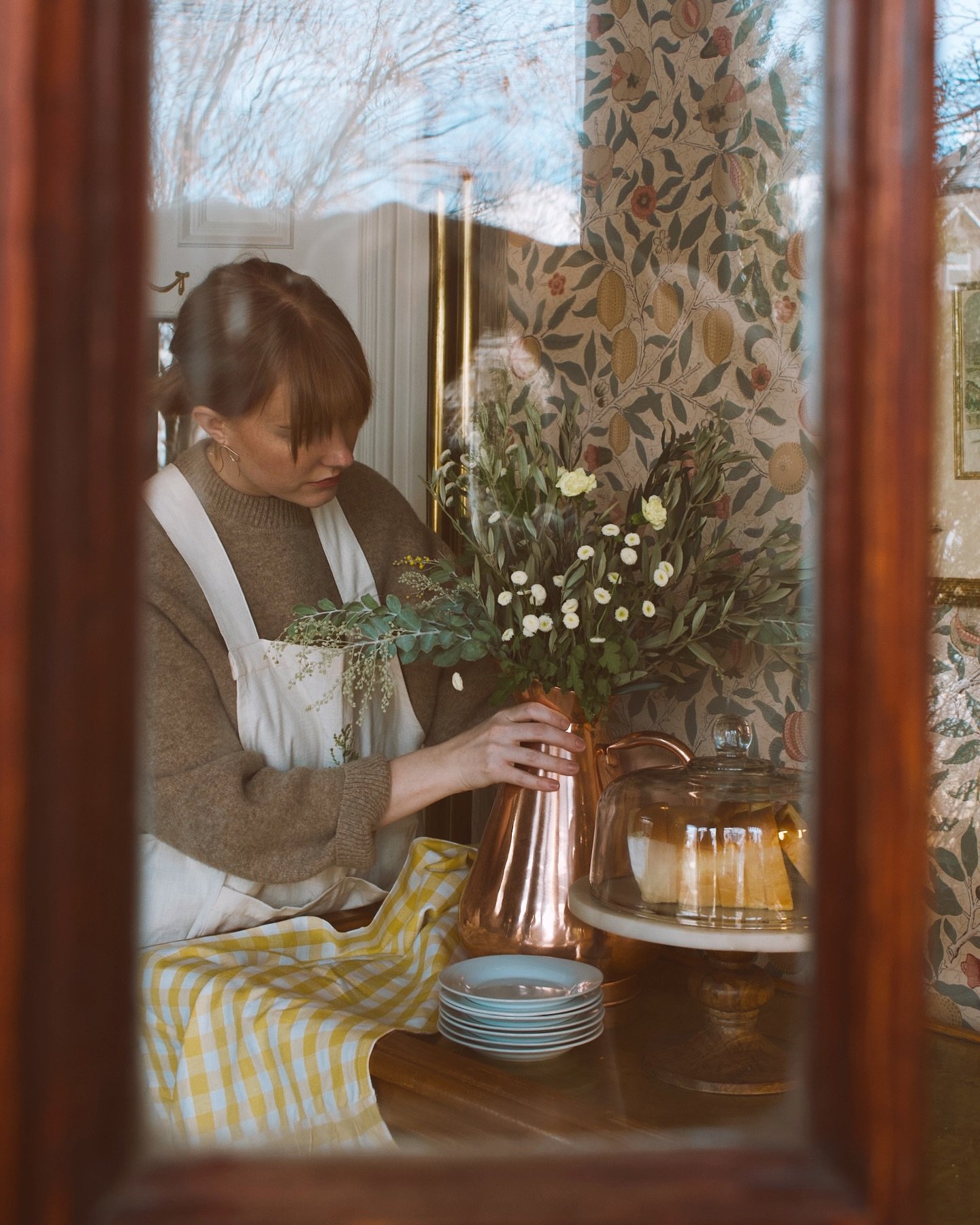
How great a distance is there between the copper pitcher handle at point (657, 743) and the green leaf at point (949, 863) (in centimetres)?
20

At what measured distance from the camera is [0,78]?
0.23 metres

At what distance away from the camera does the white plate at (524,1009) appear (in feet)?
2.27

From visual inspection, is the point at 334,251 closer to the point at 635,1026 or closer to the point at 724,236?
the point at 724,236

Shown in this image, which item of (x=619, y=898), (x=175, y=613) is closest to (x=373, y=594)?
(x=175, y=613)

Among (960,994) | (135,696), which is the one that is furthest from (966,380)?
(135,696)

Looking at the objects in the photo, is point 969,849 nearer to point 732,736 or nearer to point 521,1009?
point 732,736

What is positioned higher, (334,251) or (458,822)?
(334,251)

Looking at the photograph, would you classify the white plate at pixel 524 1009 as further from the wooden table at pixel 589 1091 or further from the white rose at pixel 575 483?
the white rose at pixel 575 483

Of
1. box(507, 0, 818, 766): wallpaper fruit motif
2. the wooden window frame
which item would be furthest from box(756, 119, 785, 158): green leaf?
the wooden window frame

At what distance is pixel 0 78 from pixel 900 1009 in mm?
266

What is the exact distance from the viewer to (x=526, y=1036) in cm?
69

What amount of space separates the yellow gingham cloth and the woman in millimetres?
46

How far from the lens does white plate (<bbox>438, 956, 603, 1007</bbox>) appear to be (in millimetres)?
719

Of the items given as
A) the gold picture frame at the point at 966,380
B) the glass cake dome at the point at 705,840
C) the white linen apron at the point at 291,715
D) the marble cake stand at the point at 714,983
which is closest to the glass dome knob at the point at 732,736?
the glass cake dome at the point at 705,840
